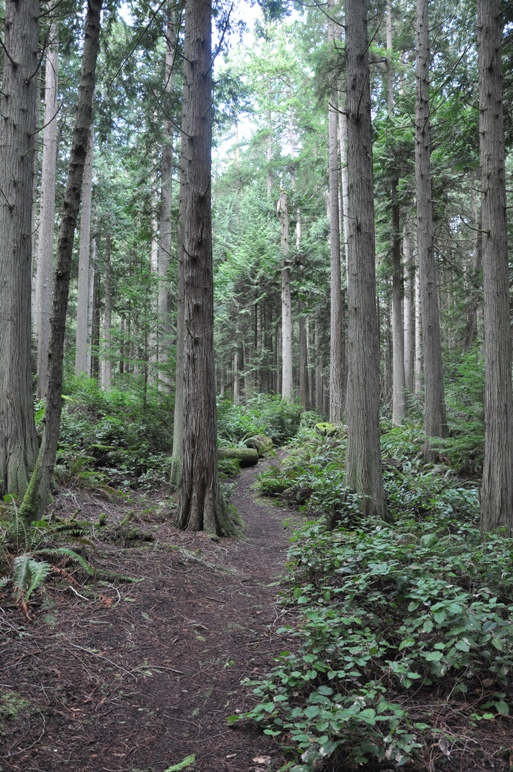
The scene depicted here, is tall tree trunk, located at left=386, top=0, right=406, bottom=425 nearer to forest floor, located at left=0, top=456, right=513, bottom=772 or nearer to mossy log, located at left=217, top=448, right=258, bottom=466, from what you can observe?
mossy log, located at left=217, top=448, right=258, bottom=466

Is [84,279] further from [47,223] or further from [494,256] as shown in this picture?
[494,256]

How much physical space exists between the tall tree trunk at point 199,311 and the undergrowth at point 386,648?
61.2 inches

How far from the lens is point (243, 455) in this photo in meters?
14.0

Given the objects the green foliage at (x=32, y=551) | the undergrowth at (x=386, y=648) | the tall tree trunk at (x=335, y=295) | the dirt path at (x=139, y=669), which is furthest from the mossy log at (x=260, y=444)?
the green foliage at (x=32, y=551)

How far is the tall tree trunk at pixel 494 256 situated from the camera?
6.62 m

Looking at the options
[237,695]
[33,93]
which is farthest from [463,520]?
[33,93]

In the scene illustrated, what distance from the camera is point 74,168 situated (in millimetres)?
4676

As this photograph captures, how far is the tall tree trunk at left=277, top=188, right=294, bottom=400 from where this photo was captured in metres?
21.9

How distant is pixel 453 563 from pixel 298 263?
65.4 ft

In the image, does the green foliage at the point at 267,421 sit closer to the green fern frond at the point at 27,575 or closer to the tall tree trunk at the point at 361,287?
the tall tree trunk at the point at 361,287

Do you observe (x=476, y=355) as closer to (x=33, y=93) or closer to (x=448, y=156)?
(x=448, y=156)

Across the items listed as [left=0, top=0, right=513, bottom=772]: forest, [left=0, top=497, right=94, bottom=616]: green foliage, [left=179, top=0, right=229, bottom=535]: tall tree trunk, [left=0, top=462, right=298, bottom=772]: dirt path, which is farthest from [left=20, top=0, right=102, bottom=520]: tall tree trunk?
[left=179, top=0, right=229, bottom=535]: tall tree trunk

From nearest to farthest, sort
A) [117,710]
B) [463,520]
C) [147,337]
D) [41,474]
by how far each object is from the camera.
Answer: [117,710] → [41,474] → [463,520] → [147,337]

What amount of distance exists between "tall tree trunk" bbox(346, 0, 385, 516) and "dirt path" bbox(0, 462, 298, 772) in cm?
257
